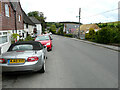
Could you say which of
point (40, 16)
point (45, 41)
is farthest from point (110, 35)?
point (40, 16)

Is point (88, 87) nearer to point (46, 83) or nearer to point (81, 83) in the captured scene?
point (81, 83)

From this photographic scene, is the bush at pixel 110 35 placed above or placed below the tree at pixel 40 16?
below

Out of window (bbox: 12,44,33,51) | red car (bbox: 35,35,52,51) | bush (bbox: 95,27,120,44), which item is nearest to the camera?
window (bbox: 12,44,33,51)

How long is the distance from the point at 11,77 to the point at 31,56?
4.46 ft

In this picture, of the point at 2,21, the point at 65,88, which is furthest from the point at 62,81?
the point at 2,21

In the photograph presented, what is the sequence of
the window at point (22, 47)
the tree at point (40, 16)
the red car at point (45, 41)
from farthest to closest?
the tree at point (40, 16) → the red car at point (45, 41) → the window at point (22, 47)

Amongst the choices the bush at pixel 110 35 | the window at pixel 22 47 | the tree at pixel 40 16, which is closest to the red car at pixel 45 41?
the window at pixel 22 47

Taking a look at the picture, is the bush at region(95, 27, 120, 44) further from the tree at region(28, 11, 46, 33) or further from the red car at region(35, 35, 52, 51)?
the tree at region(28, 11, 46, 33)

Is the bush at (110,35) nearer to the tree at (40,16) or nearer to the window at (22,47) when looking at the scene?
the window at (22,47)

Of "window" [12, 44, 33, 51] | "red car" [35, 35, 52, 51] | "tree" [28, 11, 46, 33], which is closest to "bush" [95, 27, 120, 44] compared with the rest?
"red car" [35, 35, 52, 51]

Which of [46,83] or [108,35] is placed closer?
[46,83]

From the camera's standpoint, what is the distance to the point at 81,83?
4.24 m

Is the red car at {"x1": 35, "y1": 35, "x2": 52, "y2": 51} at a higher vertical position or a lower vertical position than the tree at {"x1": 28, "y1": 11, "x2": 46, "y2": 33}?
lower

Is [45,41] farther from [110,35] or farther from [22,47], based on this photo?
[110,35]
